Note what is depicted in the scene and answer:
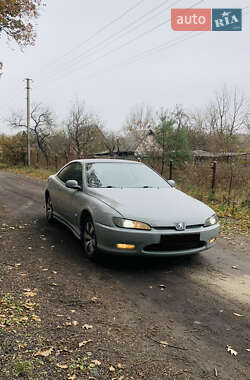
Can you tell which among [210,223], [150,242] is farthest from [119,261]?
[210,223]

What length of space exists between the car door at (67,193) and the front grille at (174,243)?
1.85m

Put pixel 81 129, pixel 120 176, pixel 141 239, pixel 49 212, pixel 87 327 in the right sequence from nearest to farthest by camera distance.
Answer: pixel 87 327 < pixel 141 239 < pixel 120 176 < pixel 49 212 < pixel 81 129

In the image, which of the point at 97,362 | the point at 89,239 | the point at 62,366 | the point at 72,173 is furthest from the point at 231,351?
the point at 72,173

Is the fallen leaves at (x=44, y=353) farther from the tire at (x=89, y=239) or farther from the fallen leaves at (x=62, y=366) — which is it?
the tire at (x=89, y=239)

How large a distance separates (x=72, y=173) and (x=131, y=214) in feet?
7.66

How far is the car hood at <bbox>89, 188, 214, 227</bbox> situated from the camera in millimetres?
4133

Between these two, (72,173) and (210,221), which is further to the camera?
(72,173)

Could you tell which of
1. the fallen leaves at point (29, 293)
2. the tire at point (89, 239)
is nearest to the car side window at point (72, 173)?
the tire at point (89, 239)

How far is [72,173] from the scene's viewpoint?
20.0 feet

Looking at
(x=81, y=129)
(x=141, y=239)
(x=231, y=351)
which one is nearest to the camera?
(x=231, y=351)

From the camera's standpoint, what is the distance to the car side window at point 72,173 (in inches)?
225

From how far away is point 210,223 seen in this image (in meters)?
4.50

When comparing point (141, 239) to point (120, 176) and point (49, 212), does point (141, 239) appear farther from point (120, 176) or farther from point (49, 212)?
point (49, 212)

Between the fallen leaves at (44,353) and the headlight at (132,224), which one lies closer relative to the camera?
the fallen leaves at (44,353)
